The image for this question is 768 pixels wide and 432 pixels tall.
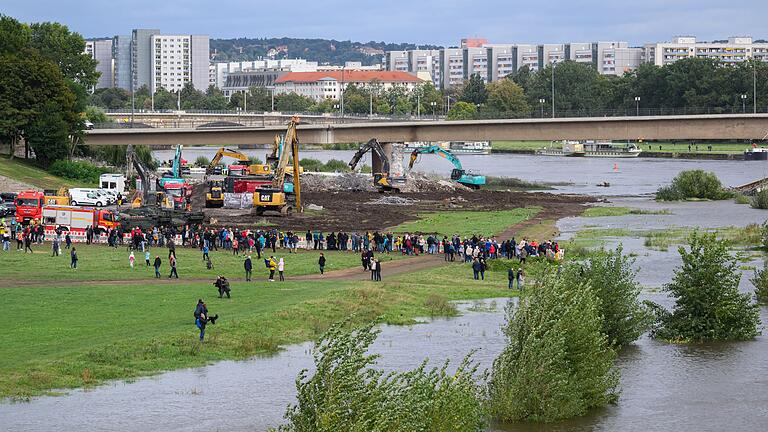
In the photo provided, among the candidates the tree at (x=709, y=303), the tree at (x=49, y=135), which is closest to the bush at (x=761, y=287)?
the tree at (x=709, y=303)

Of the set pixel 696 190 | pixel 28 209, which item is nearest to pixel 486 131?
pixel 696 190

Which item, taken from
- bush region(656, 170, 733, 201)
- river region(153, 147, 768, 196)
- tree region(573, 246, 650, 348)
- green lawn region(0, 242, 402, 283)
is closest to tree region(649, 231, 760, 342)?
tree region(573, 246, 650, 348)

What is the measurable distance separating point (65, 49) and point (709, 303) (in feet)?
384

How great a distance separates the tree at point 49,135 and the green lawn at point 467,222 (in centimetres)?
3642

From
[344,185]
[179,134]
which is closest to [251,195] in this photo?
[344,185]

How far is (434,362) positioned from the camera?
135 ft

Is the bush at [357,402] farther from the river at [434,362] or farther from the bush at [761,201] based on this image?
the bush at [761,201]

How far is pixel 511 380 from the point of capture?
34.1 meters

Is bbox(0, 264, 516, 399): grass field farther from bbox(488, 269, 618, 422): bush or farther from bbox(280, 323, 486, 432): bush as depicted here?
bbox(280, 323, 486, 432): bush

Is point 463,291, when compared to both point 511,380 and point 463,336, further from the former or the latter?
point 511,380

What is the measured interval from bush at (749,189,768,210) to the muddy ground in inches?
509

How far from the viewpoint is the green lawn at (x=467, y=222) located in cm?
7856

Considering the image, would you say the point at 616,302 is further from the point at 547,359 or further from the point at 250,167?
the point at 250,167

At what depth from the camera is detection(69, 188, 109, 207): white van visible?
284 feet
